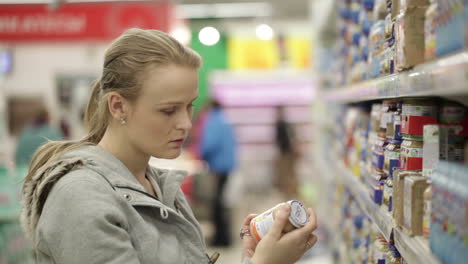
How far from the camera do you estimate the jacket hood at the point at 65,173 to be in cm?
164

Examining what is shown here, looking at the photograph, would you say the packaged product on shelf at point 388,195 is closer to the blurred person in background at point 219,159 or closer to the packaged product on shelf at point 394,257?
the packaged product on shelf at point 394,257

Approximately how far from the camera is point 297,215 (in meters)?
1.74

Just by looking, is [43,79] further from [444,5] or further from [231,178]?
[444,5]

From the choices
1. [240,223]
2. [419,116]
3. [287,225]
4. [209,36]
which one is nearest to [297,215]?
[287,225]

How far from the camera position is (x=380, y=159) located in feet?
6.64

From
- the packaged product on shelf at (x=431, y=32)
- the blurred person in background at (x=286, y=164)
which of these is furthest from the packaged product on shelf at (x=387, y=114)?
the blurred person in background at (x=286, y=164)

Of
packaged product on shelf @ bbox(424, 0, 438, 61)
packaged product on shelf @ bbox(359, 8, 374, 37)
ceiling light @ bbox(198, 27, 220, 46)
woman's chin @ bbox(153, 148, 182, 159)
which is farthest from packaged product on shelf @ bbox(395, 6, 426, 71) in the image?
ceiling light @ bbox(198, 27, 220, 46)

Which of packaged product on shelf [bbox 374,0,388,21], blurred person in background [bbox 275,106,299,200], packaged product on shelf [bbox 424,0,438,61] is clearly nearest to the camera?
packaged product on shelf [bbox 424,0,438,61]

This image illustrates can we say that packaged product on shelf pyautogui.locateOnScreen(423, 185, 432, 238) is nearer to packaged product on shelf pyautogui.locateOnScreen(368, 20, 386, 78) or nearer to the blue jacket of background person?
packaged product on shelf pyautogui.locateOnScreen(368, 20, 386, 78)

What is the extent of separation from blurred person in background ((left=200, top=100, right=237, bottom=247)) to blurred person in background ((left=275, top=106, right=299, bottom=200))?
→ 212cm

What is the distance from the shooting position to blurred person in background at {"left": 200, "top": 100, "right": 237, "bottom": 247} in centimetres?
771

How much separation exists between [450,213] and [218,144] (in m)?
6.73

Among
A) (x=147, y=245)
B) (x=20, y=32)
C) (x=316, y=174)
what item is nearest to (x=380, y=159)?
(x=147, y=245)

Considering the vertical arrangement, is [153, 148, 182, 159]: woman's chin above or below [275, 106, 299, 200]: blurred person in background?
above
